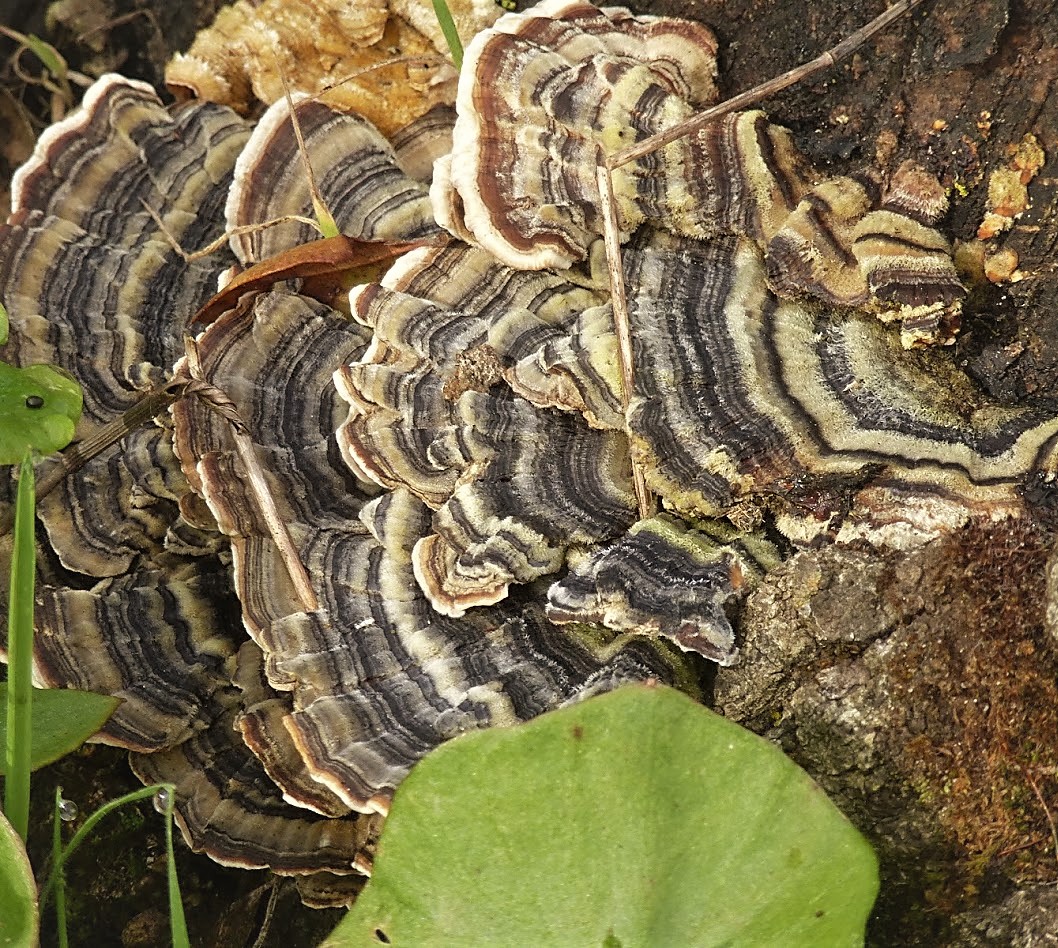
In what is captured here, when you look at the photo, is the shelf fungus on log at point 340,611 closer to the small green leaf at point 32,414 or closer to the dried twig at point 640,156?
the small green leaf at point 32,414

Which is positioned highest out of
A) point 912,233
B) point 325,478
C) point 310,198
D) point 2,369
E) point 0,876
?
point 912,233

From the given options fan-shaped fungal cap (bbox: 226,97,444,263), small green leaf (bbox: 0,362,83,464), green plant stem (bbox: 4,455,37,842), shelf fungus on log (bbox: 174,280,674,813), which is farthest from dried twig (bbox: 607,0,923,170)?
green plant stem (bbox: 4,455,37,842)

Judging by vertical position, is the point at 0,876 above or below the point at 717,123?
below

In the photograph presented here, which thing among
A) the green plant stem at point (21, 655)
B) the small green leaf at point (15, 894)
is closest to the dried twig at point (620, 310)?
the green plant stem at point (21, 655)

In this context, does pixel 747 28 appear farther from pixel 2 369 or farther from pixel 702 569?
pixel 2 369

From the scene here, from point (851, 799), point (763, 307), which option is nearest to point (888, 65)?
point (763, 307)

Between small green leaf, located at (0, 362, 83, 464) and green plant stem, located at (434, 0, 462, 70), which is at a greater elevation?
green plant stem, located at (434, 0, 462, 70)

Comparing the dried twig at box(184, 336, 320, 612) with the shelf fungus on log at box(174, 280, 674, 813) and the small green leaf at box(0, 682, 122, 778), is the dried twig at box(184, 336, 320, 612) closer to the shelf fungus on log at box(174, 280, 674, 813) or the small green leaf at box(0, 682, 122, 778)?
the shelf fungus on log at box(174, 280, 674, 813)
